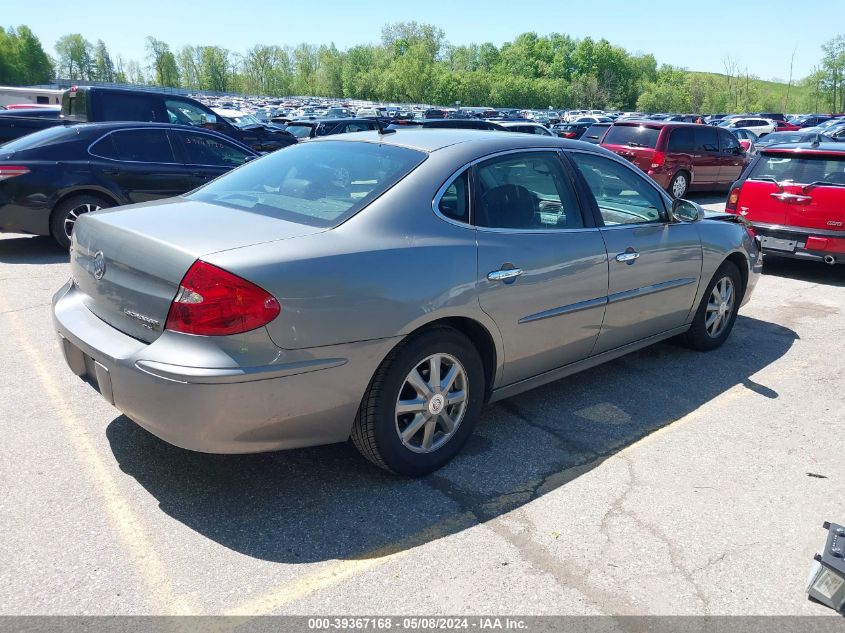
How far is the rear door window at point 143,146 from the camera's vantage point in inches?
323

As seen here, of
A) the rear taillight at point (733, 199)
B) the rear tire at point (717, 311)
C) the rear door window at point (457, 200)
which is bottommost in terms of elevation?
the rear tire at point (717, 311)

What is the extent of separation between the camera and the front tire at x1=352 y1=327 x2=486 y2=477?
10.2 ft

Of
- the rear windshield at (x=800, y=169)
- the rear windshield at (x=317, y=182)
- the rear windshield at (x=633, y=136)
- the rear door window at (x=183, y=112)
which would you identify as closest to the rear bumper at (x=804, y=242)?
the rear windshield at (x=800, y=169)

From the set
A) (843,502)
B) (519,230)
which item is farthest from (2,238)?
(843,502)

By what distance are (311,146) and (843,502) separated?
3331 millimetres

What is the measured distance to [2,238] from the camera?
920 centimetres

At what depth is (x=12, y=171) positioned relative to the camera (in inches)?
299

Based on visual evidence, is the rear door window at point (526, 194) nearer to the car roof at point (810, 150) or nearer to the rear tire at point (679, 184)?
the car roof at point (810, 150)

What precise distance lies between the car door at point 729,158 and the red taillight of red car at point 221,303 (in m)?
15.2

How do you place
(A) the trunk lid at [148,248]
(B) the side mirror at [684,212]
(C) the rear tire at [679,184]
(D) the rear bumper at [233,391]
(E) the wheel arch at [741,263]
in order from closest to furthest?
1. (D) the rear bumper at [233,391]
2. (A) the trunk lid at [148,248]
3. (B) the side mirror at [684,212]
4. (E) the wheel arch at [741,263]
5. (C) the rear tire at [679,184]

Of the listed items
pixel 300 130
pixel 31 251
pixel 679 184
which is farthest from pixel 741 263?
pixel 300 130

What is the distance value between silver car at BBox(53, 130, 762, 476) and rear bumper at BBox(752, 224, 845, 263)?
4310 millimetres

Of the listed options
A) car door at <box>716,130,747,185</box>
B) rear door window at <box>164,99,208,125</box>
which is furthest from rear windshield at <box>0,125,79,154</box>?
car door at <box>716,130,747,185</box>

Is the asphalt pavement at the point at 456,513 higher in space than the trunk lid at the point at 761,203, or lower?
lower
